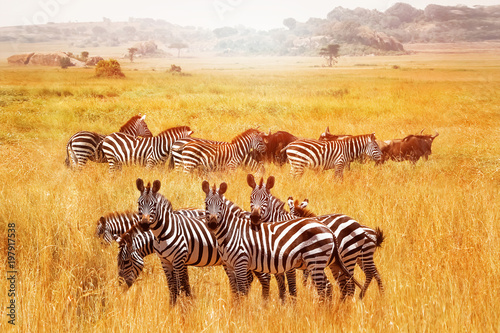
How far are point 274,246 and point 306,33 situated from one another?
203 feet

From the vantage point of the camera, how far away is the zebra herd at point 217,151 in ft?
31.0

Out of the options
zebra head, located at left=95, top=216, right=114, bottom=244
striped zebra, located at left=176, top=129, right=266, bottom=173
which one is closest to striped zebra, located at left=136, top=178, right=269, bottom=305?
zebra head, located at left=95, top=216, right=114, bottom=244

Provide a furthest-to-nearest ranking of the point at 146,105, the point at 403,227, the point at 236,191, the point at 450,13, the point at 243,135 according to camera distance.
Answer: the point at 450,13 → the point at 146,105 → the point at 243,135 → the point at 236,191 → the point at 403,227

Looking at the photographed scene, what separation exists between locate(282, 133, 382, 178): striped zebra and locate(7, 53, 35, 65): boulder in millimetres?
41937

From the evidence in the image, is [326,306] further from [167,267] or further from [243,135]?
[243,135]

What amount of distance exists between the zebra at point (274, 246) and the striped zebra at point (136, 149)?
6236mm

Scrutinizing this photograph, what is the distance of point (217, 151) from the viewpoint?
9.48m

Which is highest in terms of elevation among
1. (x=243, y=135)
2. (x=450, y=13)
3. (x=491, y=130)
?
(x=450, y=13)

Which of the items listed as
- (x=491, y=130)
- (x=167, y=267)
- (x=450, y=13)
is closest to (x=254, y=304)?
(x=167, y=267)

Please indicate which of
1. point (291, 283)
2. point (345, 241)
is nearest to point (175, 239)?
point (291, 283)

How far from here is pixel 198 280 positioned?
16.1ft

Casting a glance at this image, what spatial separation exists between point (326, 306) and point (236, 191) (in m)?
4.21

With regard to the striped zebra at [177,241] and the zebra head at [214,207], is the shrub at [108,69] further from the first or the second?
the zebra head at [214,207]

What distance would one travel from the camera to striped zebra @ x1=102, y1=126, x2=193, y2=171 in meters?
10.0
